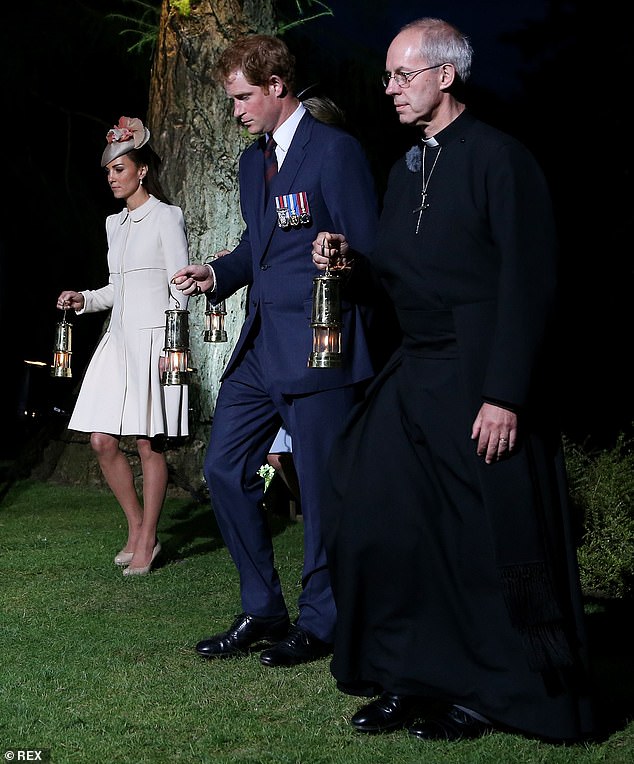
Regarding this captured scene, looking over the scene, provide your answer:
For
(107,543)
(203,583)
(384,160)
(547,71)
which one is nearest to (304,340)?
(203,583)

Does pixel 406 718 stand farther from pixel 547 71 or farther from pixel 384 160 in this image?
pixel 547 71

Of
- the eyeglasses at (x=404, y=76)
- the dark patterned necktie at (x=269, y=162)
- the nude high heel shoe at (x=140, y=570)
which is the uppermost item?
the eyeglasses at (x=404, y=76)

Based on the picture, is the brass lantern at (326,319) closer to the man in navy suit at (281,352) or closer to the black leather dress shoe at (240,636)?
the man in navy suit at (281,352)

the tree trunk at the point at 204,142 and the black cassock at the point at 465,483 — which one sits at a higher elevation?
the tree trunk at the point at 204,142

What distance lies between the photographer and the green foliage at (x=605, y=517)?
678cm

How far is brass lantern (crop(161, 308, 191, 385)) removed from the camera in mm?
5430

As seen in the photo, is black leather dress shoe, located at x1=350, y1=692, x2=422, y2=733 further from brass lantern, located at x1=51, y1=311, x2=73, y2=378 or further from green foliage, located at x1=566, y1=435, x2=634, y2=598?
brass lantern, located at x1=51, y1=311, x2=73, y2=378

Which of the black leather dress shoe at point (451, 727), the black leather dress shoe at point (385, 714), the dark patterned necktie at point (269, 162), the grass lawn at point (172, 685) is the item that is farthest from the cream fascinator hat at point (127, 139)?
the black leather dress shoe at point (451, 727)

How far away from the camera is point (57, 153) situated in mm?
16844

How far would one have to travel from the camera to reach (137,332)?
700 centimetres

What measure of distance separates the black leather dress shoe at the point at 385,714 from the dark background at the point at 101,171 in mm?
8565

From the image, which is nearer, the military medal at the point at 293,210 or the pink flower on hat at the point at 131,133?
the military medal at the point at 293,210

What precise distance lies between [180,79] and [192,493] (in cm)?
308

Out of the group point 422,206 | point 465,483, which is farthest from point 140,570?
point 422,206
